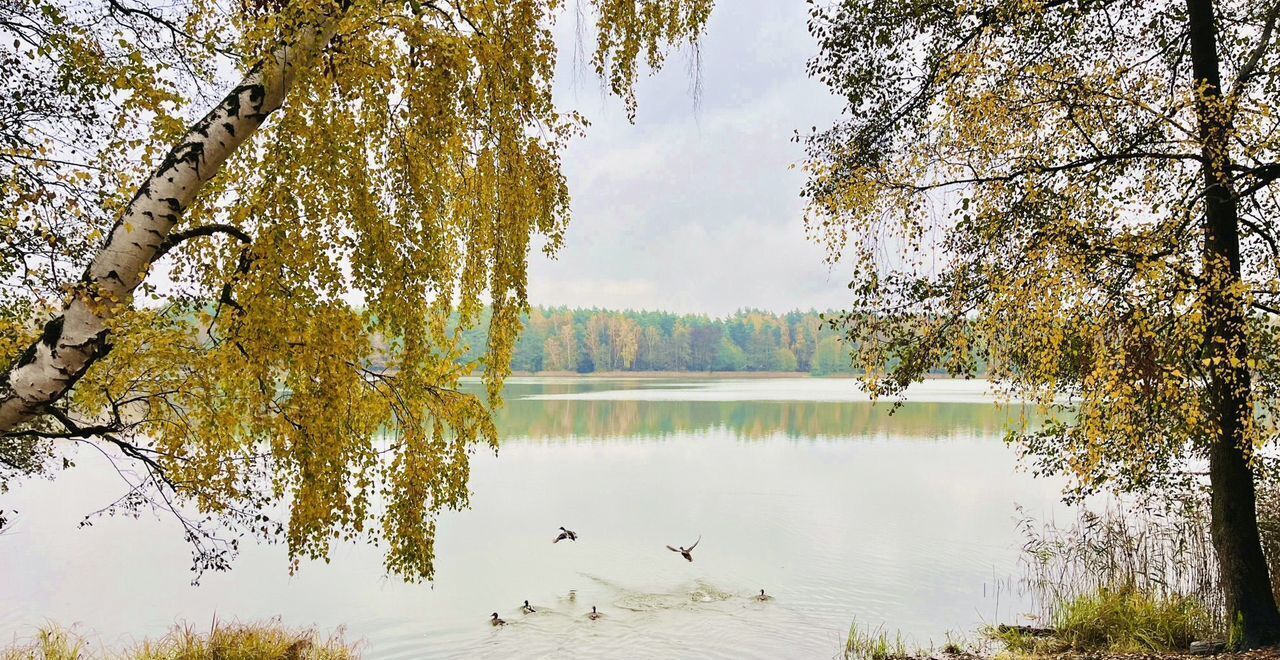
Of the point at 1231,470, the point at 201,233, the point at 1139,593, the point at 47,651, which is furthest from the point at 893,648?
the point at 47,651

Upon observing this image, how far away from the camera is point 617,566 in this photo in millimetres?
11711

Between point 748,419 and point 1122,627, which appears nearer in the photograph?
point 1122,627

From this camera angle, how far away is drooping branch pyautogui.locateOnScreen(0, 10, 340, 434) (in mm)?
3338

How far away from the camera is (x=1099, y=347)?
17.2ft

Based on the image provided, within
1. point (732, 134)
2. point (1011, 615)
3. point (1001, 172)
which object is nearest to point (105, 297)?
point (1001, 172)

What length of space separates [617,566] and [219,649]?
5965 millimetres

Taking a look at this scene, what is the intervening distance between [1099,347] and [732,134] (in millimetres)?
72597

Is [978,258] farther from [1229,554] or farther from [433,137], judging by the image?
[433,137]

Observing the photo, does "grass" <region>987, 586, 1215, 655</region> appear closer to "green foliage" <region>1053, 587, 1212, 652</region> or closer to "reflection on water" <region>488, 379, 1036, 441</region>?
"green foliage" <region>1053, 587, 1212, 652</region>

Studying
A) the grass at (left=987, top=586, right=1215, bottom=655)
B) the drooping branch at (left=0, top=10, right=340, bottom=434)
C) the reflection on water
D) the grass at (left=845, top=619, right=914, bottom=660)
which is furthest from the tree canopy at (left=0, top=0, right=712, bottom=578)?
the reflection on water

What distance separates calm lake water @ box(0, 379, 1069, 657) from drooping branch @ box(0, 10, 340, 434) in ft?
19.7

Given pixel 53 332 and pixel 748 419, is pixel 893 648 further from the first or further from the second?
pixel 748 419

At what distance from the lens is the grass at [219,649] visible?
22.9ft

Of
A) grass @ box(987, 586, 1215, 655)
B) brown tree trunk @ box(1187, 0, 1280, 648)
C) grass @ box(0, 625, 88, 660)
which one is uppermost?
brown tree trunk @ box(1187, 0, 1280, 648)
